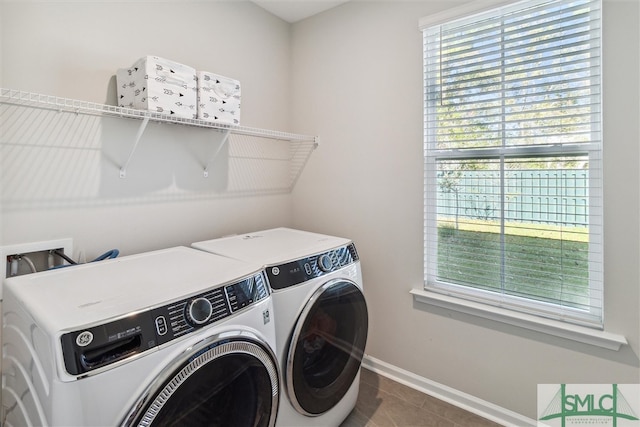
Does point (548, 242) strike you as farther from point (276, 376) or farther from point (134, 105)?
point (134, 105)

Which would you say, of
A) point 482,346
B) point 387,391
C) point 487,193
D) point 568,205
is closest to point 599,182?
point 568,205

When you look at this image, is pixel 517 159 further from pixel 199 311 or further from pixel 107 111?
pixel 107 111

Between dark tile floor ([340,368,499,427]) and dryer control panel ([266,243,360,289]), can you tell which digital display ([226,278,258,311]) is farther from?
dark tile floor ([340,368,499,427])

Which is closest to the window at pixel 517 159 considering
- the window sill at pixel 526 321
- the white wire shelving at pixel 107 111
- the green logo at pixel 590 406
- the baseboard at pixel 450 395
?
the window sill at pixel 526 321

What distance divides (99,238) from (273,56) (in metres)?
1.65

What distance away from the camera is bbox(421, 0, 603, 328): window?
1412mm

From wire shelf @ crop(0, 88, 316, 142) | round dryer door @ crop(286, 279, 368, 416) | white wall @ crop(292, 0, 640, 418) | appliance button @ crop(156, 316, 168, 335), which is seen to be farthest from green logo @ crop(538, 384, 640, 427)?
wire shelf @ crop(0, 88, 316, 142)

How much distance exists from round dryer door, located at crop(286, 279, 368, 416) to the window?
1.92 feet

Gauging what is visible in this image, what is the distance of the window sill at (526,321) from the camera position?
1375 mm

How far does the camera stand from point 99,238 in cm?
148

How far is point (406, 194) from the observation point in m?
1.91

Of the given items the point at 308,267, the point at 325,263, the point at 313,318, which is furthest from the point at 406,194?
the point at 313,318

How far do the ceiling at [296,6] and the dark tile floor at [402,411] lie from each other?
8.20 ft

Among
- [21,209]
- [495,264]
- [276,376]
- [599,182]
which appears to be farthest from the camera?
[495,264]
